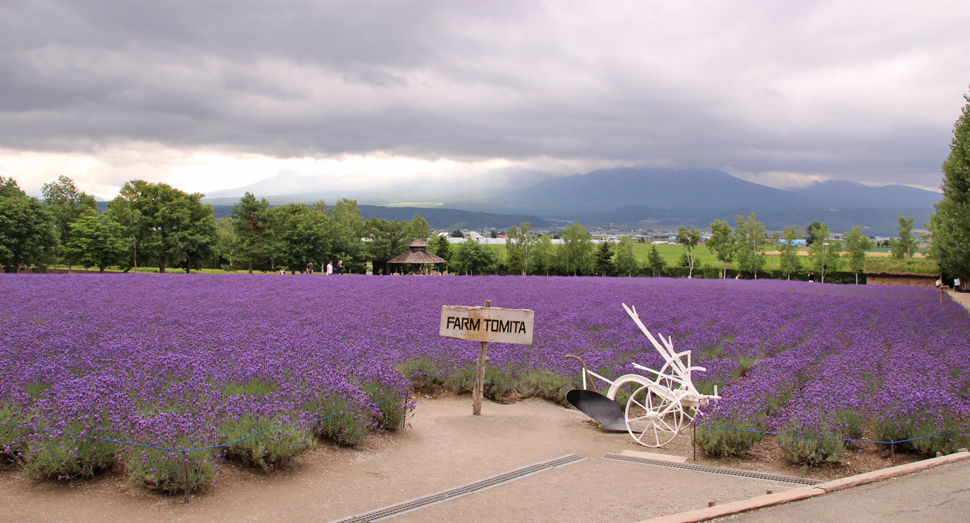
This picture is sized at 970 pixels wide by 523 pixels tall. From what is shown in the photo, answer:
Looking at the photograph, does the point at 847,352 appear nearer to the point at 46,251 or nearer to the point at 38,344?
the point at 38,344

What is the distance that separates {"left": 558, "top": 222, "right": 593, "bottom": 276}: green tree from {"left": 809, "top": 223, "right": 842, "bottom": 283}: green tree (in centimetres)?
2731

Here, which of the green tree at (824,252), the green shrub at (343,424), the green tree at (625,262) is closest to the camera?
the green shrub at (343,424)

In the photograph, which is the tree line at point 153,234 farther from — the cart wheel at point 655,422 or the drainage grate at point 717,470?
the drainage grate at point 717,470

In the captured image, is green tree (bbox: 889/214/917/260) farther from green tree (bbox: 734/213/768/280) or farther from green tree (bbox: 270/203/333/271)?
green tree (bbox: 270/203/333/271)

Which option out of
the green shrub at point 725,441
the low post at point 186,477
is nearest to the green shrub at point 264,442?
the low post at point 186,477

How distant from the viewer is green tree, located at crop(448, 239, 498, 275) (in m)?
72.6

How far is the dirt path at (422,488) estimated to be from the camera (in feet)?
13.3

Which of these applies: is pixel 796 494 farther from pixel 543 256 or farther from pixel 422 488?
pixel 543 256

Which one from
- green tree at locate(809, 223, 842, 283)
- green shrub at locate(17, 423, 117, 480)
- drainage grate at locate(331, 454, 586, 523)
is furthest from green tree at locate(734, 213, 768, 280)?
green shrub at locate(17, 423, 117, 480)

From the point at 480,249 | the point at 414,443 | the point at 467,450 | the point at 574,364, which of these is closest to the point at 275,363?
the point at 414,443

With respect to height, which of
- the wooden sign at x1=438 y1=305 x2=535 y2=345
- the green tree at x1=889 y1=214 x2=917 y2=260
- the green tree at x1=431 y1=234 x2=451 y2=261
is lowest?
the wooden sign at x1=438 y1=305 x2=535 y2=345

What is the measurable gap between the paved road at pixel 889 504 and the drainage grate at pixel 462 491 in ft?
6.14

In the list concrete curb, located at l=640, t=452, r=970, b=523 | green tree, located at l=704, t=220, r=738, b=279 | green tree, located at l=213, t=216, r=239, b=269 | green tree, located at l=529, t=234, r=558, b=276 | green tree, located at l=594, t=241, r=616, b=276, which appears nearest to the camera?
concrete curb, located at l=640, t=452, r=970, b=523

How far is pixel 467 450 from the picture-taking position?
5945mm
